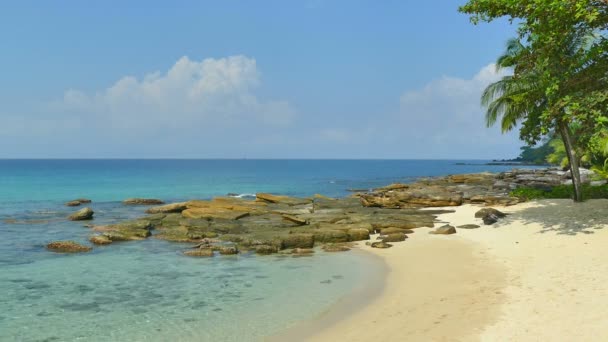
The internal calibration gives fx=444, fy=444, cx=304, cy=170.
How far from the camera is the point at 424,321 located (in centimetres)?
992

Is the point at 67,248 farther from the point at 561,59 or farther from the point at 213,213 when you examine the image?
the point at 561,59

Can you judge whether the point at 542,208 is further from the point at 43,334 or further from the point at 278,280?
the point at 43,334

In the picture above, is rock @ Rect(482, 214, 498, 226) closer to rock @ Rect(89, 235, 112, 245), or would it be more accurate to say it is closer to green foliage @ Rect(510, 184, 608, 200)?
green foliage @ Rect(510, 184, 608, 200)

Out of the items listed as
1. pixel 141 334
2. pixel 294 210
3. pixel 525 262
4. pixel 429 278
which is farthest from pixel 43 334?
pixel 294 210

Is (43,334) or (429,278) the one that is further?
(429,278)

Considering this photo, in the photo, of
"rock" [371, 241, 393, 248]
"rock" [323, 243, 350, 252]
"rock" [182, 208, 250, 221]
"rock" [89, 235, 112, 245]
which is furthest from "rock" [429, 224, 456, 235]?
"rock" [89, 235, 112, 245]

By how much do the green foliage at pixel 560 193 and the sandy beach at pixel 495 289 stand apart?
8409mm

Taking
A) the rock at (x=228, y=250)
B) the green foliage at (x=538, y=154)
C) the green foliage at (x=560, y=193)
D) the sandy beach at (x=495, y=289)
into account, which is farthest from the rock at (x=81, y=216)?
the green foliage at (x=538, y=154)

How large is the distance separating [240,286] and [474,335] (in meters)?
7.70

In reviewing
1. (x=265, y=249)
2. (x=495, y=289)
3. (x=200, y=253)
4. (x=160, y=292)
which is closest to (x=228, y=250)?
(x=200, y=253)

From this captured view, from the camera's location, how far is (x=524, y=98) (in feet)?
68.4

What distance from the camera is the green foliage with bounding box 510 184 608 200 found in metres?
27.2

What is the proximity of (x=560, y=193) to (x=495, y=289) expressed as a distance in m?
21.5

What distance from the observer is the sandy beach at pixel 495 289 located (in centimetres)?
909
